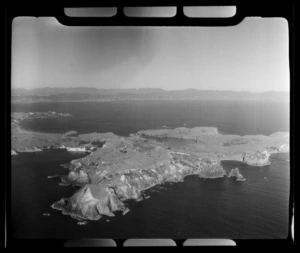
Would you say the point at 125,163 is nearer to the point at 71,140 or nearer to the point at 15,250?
the point at 71,140

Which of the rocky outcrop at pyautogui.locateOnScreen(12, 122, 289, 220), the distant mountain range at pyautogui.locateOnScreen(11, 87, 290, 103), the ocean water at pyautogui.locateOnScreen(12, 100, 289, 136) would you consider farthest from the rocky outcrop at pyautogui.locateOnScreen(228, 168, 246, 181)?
the distant mountain range at pyautogui.locateOnScreen(11, 87, 290, 103)

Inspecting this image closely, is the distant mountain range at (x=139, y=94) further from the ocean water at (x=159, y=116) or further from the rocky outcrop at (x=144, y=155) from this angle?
the rocky outcrop at (x=144, y=155)

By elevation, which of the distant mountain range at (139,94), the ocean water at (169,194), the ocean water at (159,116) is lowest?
the ocean water at (169,194)

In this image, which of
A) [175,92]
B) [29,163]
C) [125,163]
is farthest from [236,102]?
[29,163]

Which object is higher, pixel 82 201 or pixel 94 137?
pixel 94 137

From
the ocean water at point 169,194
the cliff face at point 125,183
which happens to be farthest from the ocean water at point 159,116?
the cliff face at point 125,183
